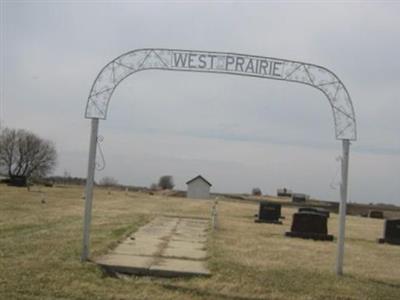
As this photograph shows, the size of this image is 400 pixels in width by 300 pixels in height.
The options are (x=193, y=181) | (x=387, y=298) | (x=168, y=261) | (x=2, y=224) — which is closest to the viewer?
(x=387, y=298)

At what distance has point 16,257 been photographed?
12008 mm

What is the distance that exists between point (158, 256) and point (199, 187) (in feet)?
226

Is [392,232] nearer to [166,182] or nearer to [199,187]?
[199,187]

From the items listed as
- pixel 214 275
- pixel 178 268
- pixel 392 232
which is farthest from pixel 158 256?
pixel 392 232

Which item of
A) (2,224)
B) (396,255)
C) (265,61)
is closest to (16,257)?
(265,61)

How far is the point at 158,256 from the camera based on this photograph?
43.3ft

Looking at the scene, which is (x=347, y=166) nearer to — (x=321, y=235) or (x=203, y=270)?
(x=203, y=270)

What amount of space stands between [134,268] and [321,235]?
11.3 m

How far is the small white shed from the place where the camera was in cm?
8075

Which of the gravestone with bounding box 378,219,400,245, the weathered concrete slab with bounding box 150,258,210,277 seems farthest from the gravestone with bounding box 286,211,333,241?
the weathered concrete slab with bounding box 150,258,210,277

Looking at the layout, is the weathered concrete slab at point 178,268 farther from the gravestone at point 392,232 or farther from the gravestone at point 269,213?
the gravestone at point 269,213

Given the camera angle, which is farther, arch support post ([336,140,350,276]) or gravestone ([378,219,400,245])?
gravestone ([378,219,400,245])

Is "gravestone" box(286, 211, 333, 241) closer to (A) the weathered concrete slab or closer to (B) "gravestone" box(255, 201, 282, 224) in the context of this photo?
(B) "gravestone" box(255, 201, 282, 224)

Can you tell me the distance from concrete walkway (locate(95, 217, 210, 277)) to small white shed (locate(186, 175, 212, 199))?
61.8m
